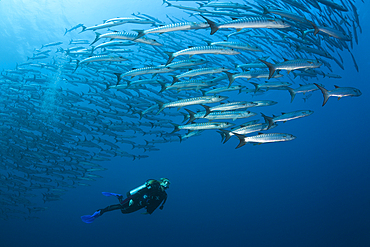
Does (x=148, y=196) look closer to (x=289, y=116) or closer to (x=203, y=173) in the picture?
(x=289, y=116)

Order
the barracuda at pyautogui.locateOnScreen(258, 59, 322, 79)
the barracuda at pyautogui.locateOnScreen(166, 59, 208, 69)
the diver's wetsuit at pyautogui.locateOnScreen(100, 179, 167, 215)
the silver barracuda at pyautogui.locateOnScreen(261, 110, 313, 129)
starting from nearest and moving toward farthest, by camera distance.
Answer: the barracuda at pyautogui.locateOnScreen(258, 59, 322, 79) < the silver barracuda at pyautogui.locateOnScreen(261, 110, 313, 129) < the barracuda at pyautogui.locateOnScreen(166, 59, 208, 69) < the diver's wetsuit at pyautogui.locateOnScreen(100, 179, 167, 215)

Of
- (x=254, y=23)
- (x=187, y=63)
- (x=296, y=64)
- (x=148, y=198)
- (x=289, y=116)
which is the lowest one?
(x=289, y=116)

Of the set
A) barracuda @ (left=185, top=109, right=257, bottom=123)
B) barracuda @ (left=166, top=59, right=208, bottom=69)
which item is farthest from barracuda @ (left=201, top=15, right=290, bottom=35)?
barracuda @ (left=185, top=109, right=257, bottom=123)

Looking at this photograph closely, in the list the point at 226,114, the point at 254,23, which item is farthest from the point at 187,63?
the point at 254,23

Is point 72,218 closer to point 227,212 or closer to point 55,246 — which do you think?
point 55,246

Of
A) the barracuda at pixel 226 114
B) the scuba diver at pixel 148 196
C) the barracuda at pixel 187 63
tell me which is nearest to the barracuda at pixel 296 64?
the barracuda at pixel 226 114

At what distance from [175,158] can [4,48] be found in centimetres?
5111

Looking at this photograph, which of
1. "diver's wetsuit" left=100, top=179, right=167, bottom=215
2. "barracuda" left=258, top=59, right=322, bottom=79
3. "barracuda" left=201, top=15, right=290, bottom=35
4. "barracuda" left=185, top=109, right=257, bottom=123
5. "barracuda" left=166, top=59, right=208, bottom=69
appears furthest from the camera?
"diver's wetsuit" left=100, top=179, right=167, bottom=215

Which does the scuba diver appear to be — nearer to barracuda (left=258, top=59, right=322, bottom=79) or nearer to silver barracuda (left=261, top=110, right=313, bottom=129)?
silver barracuda (left=261, top=110, right=313, bottom=129)

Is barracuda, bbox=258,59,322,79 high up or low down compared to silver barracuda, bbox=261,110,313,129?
up

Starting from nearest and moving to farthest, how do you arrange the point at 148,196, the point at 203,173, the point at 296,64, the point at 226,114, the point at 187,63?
the point at 296,64, the point at 226,114, the point at 187,63, the point at 148,196, the point at 203,173

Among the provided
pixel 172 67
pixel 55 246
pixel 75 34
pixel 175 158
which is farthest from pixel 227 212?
pixel 172 67

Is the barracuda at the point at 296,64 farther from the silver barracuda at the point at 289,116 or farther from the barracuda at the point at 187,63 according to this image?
the barracuda at the point at 187,63

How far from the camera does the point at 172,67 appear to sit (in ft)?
15.3
